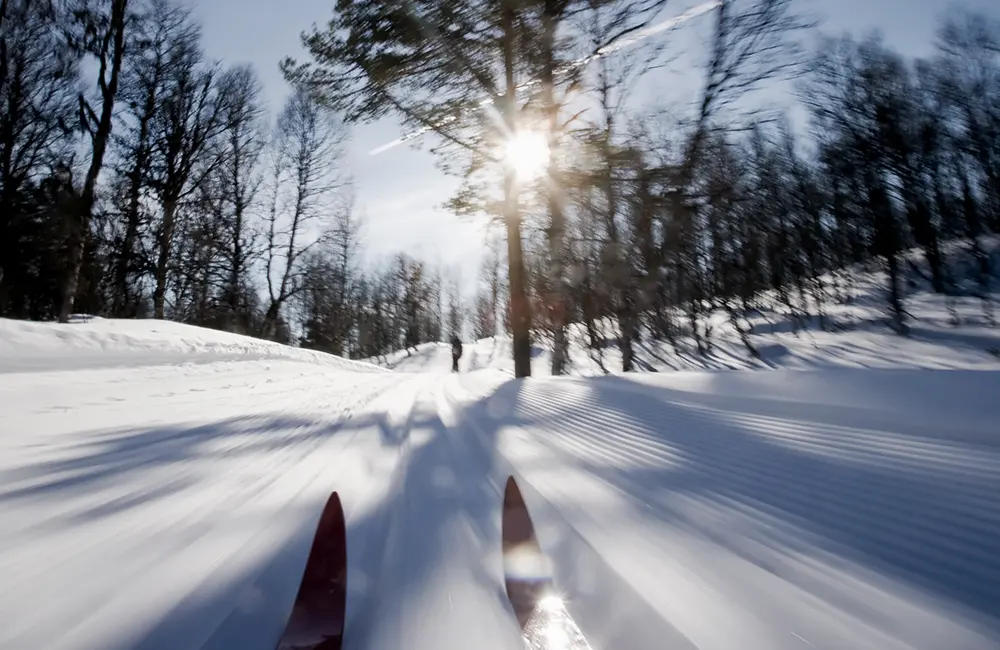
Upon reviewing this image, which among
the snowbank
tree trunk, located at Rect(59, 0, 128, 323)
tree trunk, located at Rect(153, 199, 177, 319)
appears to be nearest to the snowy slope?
the snowbank

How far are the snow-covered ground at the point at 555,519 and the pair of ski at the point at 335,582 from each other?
56 mm

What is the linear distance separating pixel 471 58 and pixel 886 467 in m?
9.49

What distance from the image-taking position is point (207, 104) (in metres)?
16.2

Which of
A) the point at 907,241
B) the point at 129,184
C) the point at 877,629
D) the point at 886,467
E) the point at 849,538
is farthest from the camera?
the point at 907,241

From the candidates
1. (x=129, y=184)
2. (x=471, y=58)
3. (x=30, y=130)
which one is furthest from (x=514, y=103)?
(x=30, y=130)

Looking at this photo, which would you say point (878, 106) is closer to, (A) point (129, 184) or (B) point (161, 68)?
(B) point (161, 68)

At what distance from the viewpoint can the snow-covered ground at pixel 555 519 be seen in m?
1.26

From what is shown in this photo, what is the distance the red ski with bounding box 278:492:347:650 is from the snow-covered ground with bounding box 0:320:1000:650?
0.19 feet

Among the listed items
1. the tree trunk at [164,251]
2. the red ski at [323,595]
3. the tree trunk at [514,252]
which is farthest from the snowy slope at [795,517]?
the tree trunk at [164,251]

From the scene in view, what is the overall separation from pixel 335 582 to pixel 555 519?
93cm

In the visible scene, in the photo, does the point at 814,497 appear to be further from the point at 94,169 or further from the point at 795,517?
the point at 94,169

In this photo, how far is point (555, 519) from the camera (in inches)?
79.5

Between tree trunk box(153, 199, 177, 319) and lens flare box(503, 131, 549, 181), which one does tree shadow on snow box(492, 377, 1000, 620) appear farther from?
tree trunk box(153, 199, 177, 319)

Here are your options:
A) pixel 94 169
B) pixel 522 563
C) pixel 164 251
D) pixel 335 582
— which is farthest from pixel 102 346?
pixel 164 251
